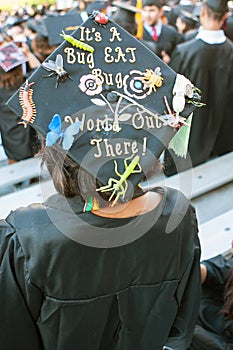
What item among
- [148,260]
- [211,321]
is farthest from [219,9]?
[148,260]

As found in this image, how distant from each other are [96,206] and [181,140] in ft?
1.20

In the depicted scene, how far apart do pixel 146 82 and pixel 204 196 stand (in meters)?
2.22

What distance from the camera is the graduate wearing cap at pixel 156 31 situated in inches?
201

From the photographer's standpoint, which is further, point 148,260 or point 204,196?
point 204,196

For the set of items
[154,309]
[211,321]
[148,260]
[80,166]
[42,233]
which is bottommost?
[211,321]

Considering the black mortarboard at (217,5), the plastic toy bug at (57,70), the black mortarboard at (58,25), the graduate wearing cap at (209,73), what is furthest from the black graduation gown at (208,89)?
the plastic toy bug at (57,70)

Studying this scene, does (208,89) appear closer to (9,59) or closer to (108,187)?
(9,59)

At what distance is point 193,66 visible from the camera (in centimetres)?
376

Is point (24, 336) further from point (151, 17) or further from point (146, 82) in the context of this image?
point (151, 17)

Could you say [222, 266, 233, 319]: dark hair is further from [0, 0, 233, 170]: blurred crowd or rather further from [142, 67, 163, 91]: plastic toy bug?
[0, 0, 233, 170]: blurred crowd

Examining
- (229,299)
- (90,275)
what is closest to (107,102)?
(90,275)

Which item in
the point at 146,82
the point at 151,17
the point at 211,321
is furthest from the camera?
the point at 151,17

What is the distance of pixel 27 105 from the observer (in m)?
1.22

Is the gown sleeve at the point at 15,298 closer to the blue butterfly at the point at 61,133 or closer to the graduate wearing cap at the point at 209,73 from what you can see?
the blue butterfly at the point at 61,133
